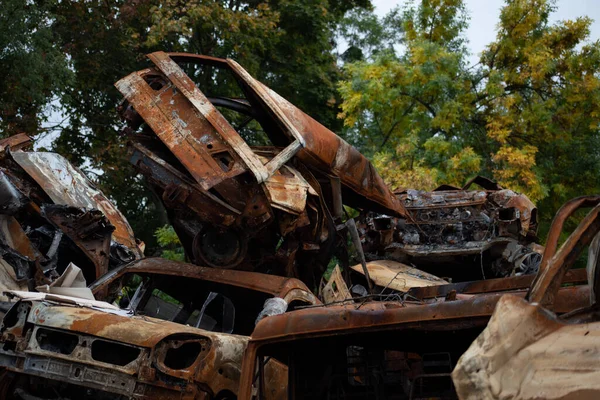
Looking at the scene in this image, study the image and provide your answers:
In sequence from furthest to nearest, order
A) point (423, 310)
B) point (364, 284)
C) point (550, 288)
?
point (364, 284) → point (423, 310) → point (550, 288)

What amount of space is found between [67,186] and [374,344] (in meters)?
6.15

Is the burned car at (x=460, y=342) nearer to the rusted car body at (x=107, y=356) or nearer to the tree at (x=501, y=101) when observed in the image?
the rusted car body at (x=107, y=356)

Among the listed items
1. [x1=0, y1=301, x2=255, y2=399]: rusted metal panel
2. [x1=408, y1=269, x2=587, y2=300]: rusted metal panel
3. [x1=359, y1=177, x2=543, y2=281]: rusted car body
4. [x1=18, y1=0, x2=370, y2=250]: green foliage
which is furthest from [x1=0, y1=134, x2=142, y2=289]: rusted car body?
[x1=18, y1=0, x2=370, y2=250]: green foliage

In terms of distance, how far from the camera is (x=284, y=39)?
22.9 m

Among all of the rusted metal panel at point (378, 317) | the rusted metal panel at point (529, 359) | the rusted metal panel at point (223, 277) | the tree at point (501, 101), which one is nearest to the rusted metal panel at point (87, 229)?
the rusted metal panel at point (223, 277)

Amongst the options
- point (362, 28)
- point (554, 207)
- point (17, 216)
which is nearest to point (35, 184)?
point (17, 216)

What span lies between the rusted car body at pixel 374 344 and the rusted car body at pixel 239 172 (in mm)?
3009

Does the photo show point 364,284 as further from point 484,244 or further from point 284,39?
point 284,39

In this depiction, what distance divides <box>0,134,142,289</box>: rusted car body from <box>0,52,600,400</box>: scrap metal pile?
0.07ft

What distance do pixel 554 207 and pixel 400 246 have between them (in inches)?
479

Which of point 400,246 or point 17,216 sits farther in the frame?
point 400,246

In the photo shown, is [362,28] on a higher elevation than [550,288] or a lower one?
higher

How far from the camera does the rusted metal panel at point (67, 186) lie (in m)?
9.94

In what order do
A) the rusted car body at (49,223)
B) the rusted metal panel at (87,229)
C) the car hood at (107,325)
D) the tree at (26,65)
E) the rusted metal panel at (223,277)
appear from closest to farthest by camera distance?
the car hood at (107,325) → the rusted metal panel at (223,277) → the rusted car body at (49,223) → the rusted metal panel at (87,229) → the tree at (26,65)
